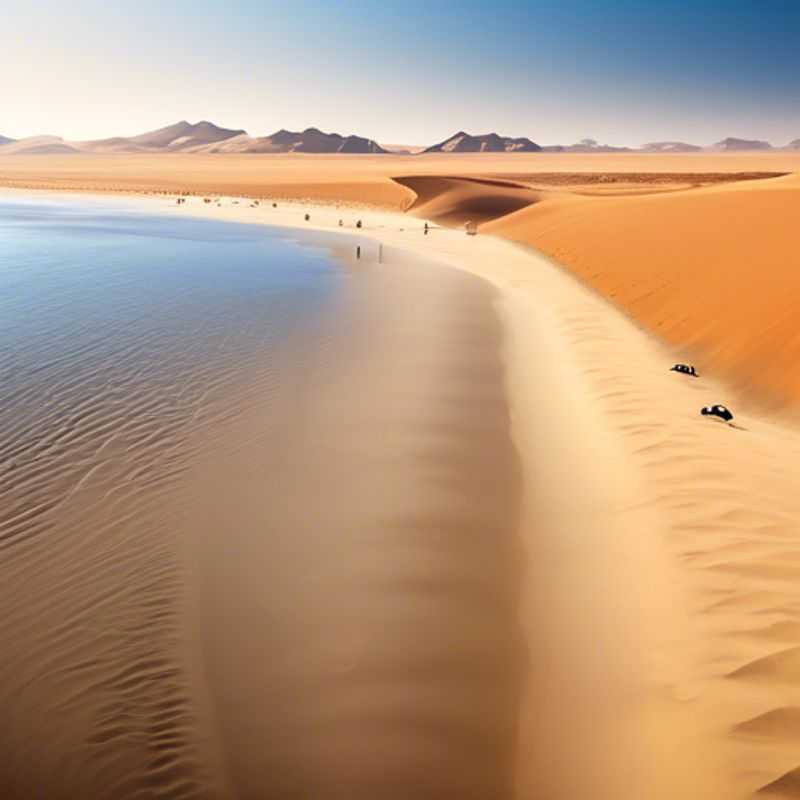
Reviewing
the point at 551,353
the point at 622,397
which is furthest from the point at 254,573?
the point at 551,353

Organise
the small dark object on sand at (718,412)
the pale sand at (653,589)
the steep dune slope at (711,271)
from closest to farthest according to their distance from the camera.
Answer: the pale sand at (653,589)
the small dark object on sand at (718,412)
the steep dune slope at (711,271)

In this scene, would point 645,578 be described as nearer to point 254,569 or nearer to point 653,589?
point 653,589

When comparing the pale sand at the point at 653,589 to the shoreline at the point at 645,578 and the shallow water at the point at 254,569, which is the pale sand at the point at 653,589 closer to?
the shoreline at the point at 645,578

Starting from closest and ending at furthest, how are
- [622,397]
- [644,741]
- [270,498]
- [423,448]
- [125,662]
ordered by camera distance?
[644,741]
[125,662]
[270,498]
[423,448]
[622,397]

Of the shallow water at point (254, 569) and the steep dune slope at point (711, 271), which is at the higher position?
the steep dune slope at point (711, 271)

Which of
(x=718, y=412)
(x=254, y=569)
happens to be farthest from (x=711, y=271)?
(x=254, y=569)

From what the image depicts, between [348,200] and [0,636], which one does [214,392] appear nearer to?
[0,636]

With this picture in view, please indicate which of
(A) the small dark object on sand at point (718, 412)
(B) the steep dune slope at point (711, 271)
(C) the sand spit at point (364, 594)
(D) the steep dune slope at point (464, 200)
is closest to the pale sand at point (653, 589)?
(A) the small dark object on sand at point (718, 412)
